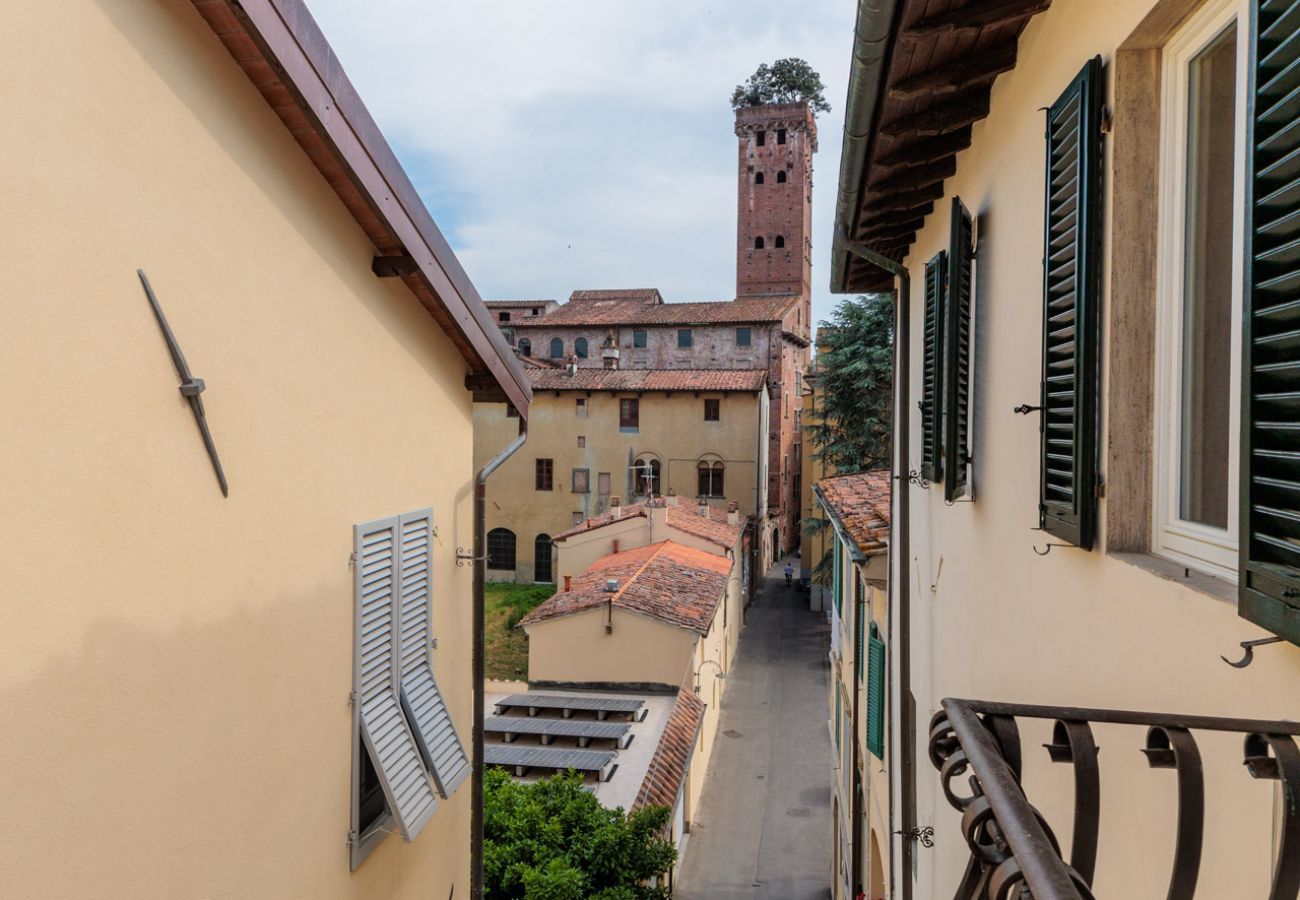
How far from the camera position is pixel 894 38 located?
315cm

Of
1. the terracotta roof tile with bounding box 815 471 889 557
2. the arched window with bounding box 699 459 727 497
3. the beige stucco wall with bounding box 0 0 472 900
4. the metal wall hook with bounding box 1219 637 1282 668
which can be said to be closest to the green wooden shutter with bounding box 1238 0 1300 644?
the metal wall hook with bounding box 1219 637 1282 668

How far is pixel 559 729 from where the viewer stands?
1313 cm

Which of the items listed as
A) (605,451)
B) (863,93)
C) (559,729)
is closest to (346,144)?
(863,93)

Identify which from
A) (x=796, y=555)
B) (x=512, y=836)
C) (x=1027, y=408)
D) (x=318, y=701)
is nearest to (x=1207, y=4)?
(x=1027, y=408)

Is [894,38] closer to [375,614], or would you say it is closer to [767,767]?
[375,614]

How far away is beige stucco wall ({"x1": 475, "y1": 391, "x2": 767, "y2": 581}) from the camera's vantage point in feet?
Answer: 110

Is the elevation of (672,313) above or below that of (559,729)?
above

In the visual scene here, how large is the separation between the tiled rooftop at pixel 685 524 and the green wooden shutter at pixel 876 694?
1548cm

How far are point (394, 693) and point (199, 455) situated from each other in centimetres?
201

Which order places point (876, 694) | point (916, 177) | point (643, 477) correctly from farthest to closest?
point (643, 477), point (876, 694), point (916, 177)

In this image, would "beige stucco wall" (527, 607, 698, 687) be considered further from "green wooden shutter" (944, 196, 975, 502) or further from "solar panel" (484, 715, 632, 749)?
"green wooden shutter" (944, 196, 975, 502)

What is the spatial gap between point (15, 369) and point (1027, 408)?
2967mm

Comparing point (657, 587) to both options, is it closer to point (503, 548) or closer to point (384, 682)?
point (384, 682)

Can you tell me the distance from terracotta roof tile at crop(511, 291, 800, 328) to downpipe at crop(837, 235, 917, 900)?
33401 millimetres
